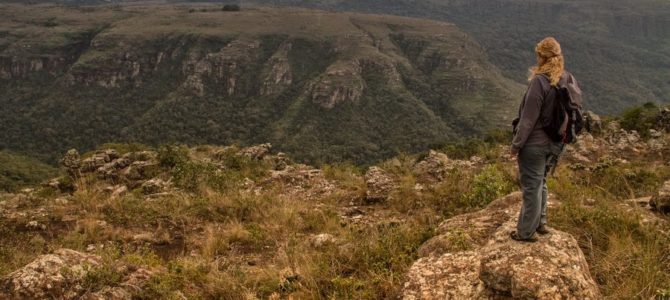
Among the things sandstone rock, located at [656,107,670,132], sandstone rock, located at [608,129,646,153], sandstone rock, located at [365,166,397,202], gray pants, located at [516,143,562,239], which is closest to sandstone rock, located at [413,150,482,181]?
sandstone rock, located at [365,166,397,202]

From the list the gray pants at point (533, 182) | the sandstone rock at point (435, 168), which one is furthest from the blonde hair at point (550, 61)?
the sandstone rock at point (435, 168)

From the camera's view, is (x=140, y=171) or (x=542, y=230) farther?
(x=140, y=171)

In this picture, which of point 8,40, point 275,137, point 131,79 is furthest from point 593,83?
point 8,40

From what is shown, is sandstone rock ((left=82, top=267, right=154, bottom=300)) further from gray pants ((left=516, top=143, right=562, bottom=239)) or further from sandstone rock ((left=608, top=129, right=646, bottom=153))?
sandstone rock ((left=608, top=129, right=646, bottom=153))

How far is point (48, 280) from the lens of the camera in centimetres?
448

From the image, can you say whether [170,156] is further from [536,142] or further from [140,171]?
[536,142]

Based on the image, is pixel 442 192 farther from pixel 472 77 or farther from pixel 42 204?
pixel 472 77

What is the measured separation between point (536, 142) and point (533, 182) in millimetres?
393

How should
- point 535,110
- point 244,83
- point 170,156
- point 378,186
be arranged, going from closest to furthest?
point 535,110
point 378,186
point 170,156
point 244,83

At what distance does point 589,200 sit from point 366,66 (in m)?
129

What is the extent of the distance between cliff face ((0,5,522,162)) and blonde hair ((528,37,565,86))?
7956cm

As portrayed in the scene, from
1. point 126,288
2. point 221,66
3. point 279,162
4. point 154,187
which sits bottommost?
point 221,66

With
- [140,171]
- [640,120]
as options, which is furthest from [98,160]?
[640,120]

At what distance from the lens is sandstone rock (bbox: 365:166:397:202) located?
32.1ft
